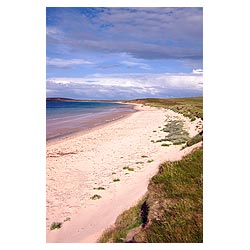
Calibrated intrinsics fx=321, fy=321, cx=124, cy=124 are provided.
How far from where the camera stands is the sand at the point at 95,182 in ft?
14.4

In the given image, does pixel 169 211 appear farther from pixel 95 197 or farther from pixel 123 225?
pixel 95 197

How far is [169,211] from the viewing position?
386 centimetres

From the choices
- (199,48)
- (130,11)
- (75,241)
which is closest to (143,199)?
(75,241)

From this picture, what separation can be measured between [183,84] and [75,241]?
9.45 ft

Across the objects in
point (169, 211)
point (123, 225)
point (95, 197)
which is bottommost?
point (123, 225)

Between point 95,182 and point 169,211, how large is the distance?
1.86m

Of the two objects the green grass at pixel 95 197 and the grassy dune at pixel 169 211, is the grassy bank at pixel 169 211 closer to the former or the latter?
the grassy dune at pixel 169 211

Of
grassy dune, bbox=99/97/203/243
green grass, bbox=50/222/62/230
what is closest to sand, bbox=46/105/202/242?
green grass, bbox=50/222/62/230

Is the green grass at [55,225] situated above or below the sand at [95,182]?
below

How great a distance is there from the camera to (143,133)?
374 inches

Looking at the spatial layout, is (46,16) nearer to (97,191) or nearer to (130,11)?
(130,11)

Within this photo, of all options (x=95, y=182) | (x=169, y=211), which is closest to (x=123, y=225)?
(x=169, y=211)

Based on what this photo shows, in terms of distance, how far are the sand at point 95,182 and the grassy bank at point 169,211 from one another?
313 millimetres

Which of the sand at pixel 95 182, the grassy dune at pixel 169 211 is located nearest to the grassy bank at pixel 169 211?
the grassy dune at pixel 169 211
